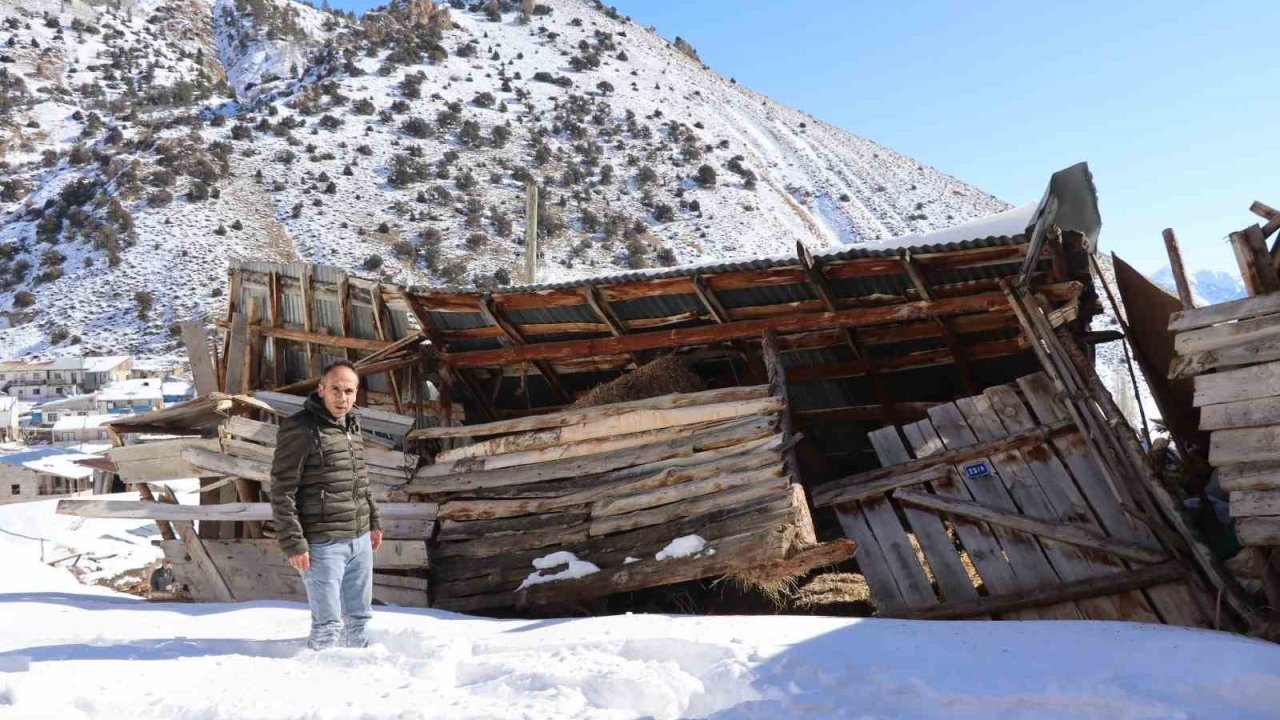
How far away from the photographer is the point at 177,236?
154ft

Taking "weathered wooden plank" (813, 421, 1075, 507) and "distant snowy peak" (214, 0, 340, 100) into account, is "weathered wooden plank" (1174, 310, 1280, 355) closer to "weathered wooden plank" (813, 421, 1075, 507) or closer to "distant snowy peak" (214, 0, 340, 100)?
"weathered wooden plank" (813, 421, 1075, 507)

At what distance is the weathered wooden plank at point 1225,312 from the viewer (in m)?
5.18

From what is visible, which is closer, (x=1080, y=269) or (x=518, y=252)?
(x=1080, y=269)

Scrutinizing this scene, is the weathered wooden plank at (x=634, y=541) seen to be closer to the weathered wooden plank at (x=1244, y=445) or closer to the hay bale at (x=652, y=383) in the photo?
the hay bale at (x=652, y=383)

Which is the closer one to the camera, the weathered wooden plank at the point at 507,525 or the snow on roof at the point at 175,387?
the weathered wooden plank at the point at 507,525

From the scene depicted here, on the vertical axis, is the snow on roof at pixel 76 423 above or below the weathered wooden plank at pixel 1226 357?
above

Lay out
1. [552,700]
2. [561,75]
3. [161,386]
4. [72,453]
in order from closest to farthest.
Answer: [552,700] < [72,453] < [161,386] < [561,75]

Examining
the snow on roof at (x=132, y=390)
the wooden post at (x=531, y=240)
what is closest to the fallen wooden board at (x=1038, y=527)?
the wooden post at (x=531, y=240)

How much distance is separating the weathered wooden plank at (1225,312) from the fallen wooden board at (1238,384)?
32 centimetres

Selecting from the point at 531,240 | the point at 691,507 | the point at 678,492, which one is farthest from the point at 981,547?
the point at 531,240

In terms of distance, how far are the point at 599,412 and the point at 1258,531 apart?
4998mm

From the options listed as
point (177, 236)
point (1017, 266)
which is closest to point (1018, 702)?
point (1017, 266)

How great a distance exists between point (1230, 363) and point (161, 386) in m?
46.6

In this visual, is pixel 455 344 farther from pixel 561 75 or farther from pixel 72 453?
pixel 561 75
